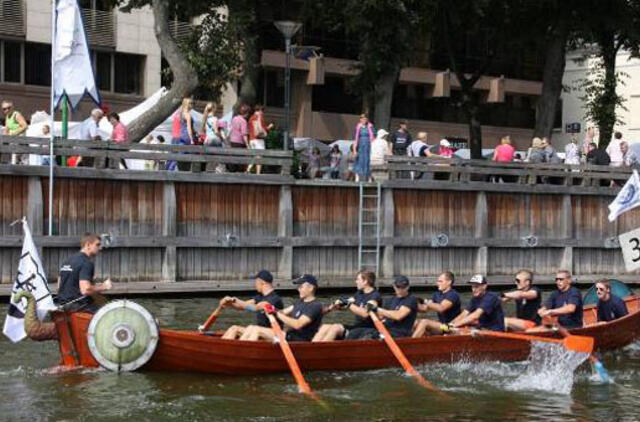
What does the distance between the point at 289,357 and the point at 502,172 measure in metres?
15.0

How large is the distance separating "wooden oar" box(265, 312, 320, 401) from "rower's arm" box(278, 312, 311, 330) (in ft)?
0.58

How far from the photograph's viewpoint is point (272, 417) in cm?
1488

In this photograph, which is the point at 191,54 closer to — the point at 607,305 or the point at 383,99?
the point at 383,99

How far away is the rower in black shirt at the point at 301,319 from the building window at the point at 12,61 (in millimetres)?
30039

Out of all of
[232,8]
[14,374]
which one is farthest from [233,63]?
[14,374]

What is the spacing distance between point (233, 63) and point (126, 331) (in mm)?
16317

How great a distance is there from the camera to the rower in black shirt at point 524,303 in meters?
19.6

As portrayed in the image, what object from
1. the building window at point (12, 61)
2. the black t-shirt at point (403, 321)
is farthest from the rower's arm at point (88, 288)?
the building window at point (12, 61)

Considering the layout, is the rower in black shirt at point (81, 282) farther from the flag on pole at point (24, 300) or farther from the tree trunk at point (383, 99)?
the tree trunk at point (383, 99)

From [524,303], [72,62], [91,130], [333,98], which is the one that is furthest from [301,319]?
[333,98]

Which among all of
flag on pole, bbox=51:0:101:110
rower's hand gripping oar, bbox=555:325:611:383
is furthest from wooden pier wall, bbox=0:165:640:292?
rower's hand gripping oar, bbox=555:325:611:383

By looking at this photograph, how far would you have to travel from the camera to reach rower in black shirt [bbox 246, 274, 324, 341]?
1730 centimetres

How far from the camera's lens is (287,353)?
55.1 ft

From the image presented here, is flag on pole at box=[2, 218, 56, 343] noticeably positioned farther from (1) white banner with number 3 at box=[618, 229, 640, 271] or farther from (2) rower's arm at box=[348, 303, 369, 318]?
(1) white banner with number 3 at box=[618, 229, 640, 271]
